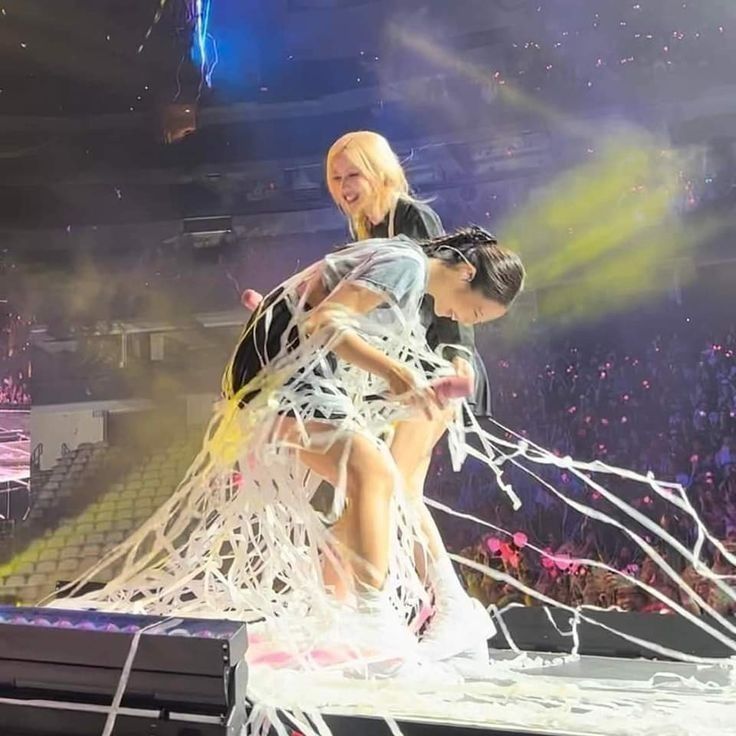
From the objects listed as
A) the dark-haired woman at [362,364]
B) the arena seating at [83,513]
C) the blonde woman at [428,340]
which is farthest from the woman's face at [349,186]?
the arena seating at [83,513]

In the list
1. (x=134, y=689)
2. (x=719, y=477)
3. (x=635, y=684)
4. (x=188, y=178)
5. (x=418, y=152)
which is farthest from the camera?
(x=188, y=178)

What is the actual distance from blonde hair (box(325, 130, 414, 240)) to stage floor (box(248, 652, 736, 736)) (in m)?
0.66

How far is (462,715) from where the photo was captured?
0.94 m

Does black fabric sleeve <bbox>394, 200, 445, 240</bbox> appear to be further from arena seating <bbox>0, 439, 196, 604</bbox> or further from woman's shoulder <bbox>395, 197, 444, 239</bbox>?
arena seating <bbox>0, 439, 196, 604</bbox>

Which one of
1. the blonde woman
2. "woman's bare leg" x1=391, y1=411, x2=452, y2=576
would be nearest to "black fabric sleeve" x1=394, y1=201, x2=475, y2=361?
the blonde woman

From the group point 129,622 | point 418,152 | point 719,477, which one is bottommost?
point 129,622

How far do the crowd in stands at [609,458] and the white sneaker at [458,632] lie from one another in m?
0.10

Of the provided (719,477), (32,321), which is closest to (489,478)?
(719,477)

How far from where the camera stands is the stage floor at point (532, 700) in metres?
0.92

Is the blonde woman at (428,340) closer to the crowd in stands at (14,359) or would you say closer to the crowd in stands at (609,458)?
the crowd in stands at (609,458)

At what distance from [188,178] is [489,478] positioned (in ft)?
2.44

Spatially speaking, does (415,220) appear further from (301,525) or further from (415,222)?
(301,525)

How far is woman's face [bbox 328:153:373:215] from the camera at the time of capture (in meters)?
1.26

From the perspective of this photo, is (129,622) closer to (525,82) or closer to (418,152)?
(418,152)
